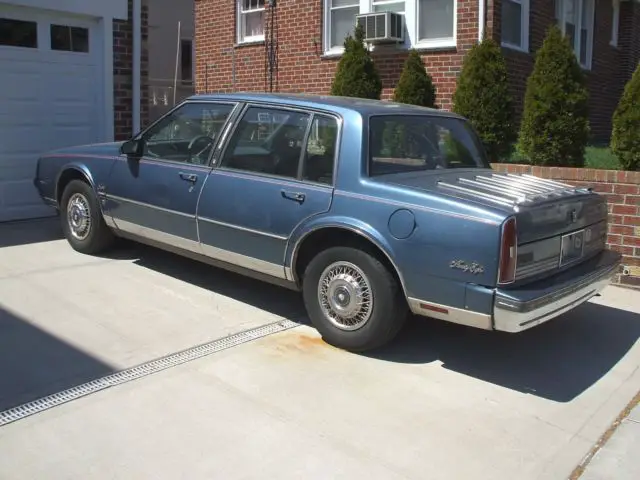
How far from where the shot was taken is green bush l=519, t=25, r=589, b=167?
7.59 meters

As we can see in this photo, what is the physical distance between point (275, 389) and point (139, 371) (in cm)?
87

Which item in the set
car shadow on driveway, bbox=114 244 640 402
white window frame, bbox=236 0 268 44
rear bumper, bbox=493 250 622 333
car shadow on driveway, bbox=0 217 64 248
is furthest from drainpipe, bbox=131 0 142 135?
rear bumper, bbox=493 250 622 333

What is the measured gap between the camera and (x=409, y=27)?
11.5 metres

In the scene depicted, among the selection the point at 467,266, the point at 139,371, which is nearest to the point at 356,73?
the point at 467,266

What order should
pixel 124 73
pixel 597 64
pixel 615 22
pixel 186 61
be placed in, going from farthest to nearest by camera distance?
1. pixel 186 61
2. pixel 615 22
3. pixel 597 64
4. pixel 124 73

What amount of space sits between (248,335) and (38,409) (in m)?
1.65

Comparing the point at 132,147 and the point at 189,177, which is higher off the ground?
the point at 132,147

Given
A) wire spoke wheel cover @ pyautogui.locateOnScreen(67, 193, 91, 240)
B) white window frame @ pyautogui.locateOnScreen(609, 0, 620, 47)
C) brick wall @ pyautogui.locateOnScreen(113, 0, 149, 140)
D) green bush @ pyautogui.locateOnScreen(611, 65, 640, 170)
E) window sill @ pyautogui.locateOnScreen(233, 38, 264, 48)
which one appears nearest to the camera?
wire spoke wheel cover @ pyautogui.locateOnScreen(67, 193, 91, 240)

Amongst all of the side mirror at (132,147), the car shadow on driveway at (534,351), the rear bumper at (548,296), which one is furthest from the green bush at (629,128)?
the side mirror at (132,147)

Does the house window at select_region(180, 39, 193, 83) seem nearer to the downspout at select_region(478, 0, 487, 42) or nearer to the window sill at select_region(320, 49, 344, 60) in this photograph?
the window sill at select_region(320, 49, 344, 60)

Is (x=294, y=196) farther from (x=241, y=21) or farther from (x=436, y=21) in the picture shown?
(x=241, y=21)

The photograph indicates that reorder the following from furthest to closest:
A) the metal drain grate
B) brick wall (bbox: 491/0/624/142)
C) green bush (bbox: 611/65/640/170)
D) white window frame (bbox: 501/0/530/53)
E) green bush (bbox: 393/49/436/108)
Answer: white window frame (bbox: 501/0/530/53) < brick wall (bbox: 491/0/624/142) < green bush (bbox: 393/49/436/108) < green bush (bbox: 611/65/640/170) < the metal drain grate

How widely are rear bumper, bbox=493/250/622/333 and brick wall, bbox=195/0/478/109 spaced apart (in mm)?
6632

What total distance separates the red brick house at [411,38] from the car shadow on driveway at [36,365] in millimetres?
7942
